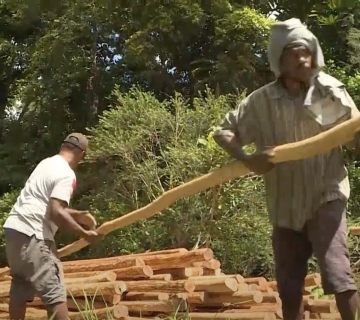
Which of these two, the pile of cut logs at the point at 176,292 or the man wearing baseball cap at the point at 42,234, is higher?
the man wearing baseball cap at the point at 42,234

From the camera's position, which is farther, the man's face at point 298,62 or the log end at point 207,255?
the log end at point 207,255

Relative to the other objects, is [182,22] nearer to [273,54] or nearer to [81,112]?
[81,112]

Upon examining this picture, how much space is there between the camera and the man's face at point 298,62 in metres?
3.03

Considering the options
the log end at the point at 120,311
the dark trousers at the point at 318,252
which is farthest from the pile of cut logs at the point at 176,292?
the dark trousers at the point at 318,252

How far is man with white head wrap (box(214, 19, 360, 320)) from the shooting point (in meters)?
3.00

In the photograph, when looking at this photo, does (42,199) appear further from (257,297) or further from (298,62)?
(257,297)

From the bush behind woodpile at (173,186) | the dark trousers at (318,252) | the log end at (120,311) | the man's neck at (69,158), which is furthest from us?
the bush behind woodpile at (173,186)

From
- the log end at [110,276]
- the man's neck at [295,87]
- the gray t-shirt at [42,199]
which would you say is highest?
the man's neck at [295,87]

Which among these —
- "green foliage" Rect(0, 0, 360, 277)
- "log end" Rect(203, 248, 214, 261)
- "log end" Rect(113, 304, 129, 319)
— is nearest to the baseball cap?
"green foliage" Rect(0, 0, 360, 277)

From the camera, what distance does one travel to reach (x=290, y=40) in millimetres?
3033

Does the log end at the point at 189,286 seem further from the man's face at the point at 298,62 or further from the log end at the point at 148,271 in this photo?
the man's face at the point at 298,62

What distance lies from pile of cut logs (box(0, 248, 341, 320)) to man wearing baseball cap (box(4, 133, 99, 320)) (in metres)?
1.40

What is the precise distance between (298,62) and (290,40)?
105 mm

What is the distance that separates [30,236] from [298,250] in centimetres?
192
